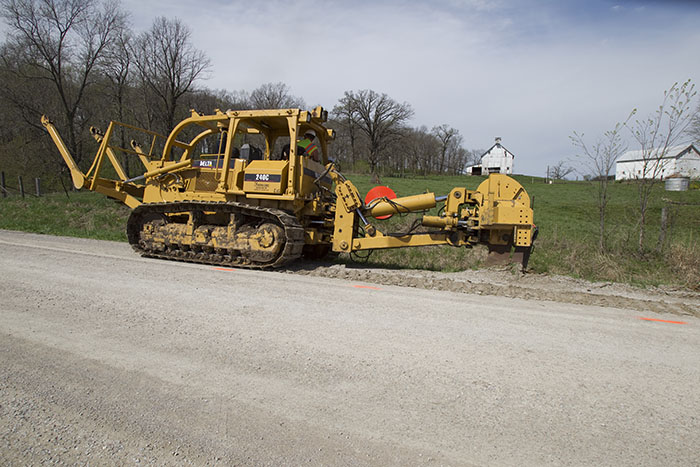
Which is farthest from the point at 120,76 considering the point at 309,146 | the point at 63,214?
the point at 309,146

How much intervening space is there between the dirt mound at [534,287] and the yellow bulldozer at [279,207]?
18.1 inches

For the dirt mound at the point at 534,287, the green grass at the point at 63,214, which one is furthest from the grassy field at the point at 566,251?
the dirt mound at the point at 534,287

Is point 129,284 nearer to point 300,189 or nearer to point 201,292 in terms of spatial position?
point 201,292

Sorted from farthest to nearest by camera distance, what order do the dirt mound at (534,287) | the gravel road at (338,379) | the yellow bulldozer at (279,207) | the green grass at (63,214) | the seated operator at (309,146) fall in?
1. the green grass at (63,214)
2. the seated operator at (309,146)
3. the yellow bulldozer at (279,207)
4. the dirt mound at (534,287)
5. the gravel road at (338,379)

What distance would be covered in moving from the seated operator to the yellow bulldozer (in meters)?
0.03

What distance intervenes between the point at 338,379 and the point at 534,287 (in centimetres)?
443

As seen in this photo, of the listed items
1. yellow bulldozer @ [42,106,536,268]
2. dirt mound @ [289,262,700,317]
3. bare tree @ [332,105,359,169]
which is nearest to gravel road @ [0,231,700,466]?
dirt mound @ [289,262,700,317]

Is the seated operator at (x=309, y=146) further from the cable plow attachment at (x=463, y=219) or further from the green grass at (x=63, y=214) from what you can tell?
the green grass at (x=63, y=214)

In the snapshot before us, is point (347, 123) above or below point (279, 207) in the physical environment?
above

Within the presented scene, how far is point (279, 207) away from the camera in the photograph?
298 inches

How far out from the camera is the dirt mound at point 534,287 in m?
5.36

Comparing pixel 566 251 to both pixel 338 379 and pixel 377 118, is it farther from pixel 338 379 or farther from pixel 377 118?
pixel 377 118

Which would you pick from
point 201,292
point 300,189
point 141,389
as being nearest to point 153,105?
point 300,189

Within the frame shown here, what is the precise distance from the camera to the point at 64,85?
2817cm
